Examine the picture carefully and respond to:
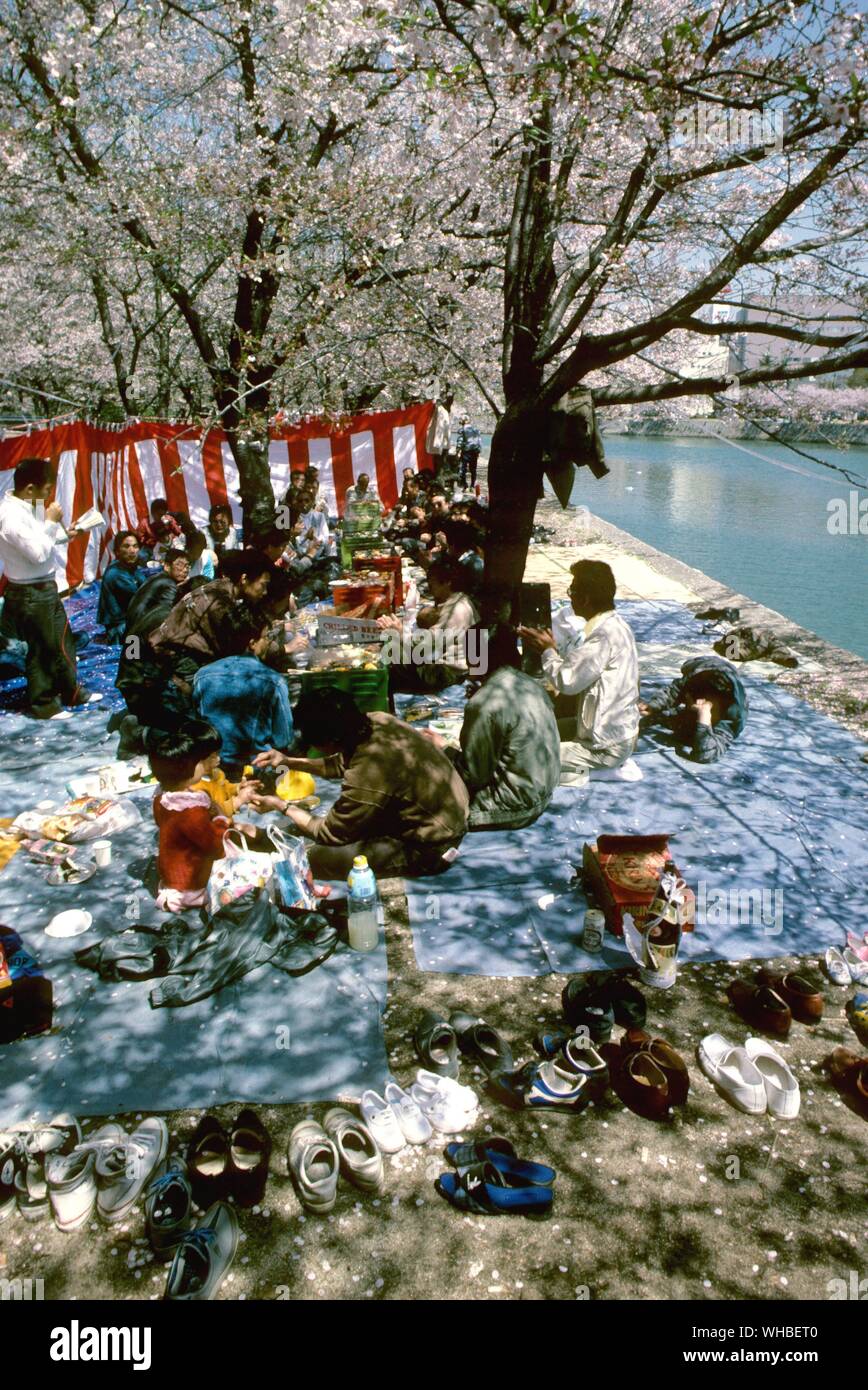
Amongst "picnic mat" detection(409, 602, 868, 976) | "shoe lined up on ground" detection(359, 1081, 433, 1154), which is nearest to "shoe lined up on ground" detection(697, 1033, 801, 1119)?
"picnic mat" detection(409, 602, 868, 976)

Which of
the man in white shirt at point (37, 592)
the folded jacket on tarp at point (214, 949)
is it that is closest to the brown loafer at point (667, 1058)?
the folded jacket on tarp at point (214, 949)

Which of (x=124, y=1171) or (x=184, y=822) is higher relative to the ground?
(x=184, y=822)

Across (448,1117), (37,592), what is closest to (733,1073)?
(448,1117)

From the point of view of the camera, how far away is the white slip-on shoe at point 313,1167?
298 centimetres

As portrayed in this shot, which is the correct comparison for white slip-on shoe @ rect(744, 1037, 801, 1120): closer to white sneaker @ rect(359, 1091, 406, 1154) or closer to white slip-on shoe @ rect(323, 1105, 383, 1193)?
white sneaker @ rect(359, 1091, 406, 1154)

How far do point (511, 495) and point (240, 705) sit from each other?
307 centimetres

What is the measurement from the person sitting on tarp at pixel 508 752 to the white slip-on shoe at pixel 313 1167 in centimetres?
264

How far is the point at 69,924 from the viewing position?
457 cm

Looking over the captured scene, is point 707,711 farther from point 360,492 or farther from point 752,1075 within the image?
point 360,492

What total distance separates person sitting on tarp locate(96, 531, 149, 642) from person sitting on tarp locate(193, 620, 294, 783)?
254 centimetres

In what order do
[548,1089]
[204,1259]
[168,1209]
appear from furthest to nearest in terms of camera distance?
1. [548,1089]
2. [168,1209]
3. [204,1259]

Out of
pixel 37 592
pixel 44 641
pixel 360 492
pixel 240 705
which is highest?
pixel 360 492

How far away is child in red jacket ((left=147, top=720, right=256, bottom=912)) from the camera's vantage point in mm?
4508

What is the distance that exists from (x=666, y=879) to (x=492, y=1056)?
4.54 feet
